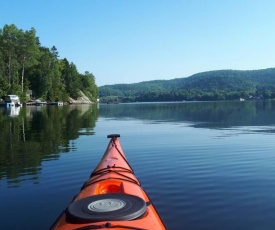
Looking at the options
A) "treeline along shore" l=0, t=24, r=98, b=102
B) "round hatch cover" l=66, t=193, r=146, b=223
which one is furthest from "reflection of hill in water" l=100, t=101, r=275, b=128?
"treeline along shore" l=0, t=24, r=98, b=102

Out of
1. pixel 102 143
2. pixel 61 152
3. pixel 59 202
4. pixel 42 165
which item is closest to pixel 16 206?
pixel 59 202

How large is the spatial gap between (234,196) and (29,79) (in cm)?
11270

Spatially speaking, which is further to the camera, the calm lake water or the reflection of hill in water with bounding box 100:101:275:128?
the reflection of hill in water with bounding box 100:101:275:128

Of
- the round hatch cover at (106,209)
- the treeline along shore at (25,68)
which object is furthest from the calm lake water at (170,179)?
the treeline along shore at (25,68)

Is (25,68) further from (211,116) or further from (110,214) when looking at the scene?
(110,214)

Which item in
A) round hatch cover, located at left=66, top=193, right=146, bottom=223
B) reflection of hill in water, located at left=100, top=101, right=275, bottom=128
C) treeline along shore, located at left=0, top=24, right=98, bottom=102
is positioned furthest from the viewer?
treeline along shore, located at left=0, top=24, right=98, bottom=102

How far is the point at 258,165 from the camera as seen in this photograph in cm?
1529

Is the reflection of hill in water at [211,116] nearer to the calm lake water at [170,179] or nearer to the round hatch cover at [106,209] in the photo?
the calm lake water at [170,179]

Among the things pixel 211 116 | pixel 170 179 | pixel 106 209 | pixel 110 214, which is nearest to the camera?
pixel 110 214

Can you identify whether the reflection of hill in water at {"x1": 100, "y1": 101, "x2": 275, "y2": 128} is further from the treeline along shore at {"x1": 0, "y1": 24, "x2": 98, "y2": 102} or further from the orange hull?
the treeline along shore at {"x1": 0, "y1": 24, "x2": 98, "y2": 102}

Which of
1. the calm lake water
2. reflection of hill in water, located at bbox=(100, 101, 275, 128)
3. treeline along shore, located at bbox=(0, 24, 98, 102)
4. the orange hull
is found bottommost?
the calm lake water

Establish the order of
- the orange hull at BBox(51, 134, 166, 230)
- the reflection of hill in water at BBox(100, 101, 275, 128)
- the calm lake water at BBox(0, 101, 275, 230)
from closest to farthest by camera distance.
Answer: the orange hull at BBox(51, 134, 166, 230) < the calm lake water at BBox(0, 101, 275, 230) < the reflection of hill in water at BBox(100, 101, 275, 128)

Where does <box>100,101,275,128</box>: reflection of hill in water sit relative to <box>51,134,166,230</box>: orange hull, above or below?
below

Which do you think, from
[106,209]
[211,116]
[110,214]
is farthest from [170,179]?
[211,116]
